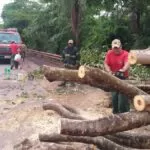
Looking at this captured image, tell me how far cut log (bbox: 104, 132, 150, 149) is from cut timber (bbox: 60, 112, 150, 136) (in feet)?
4.72

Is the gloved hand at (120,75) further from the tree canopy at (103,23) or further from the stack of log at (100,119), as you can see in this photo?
the tree canopy at (103,23)

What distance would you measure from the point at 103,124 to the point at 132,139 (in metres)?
1.65

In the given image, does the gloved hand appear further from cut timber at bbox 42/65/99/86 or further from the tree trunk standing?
the tree trunk standing

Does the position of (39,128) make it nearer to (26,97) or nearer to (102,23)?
(26,97)

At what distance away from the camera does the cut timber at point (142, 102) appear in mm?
5363

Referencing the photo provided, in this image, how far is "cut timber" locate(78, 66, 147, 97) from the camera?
5.57 meters

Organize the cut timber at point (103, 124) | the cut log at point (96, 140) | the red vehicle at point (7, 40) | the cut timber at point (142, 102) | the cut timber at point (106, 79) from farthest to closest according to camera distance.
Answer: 1. the red vehicle at point (7, 40)
2. the cut log at point (96, 140)
3. the cut timber at point (106, 79)
4. the cut timber at point (103, 124)
5. the cut timber at point (142, 102)

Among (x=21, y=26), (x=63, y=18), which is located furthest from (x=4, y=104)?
(x=21, y=26)

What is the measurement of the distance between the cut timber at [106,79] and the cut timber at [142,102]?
0.46 meters

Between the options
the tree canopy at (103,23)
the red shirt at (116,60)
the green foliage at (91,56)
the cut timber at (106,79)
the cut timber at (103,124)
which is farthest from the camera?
the tree canopy at (103,23)

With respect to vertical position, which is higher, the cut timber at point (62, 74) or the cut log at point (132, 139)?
the cut timber at point (62, 74)

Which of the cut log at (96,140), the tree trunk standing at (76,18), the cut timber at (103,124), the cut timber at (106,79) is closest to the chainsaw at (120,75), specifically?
the cut log at (96,140)

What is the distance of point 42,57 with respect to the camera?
3000cm

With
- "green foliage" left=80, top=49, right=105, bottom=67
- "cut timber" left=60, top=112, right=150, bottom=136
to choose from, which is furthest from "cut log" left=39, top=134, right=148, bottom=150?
"green foliage" left=80, top=49, right=105, bottom=67
